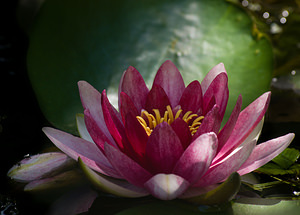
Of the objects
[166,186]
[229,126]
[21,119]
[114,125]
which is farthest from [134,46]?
[166,186]

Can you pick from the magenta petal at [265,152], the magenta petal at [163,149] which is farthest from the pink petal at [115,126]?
the magenta petal at [265,152]

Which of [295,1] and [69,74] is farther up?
[295,1]

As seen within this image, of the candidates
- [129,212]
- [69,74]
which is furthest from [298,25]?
[129,212]

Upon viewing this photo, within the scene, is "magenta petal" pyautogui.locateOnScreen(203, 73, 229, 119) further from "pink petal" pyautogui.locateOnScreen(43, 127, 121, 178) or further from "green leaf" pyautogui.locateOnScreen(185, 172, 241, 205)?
"pink petal" pyautogui.locateOnScreen(43, 127, 121, 178)

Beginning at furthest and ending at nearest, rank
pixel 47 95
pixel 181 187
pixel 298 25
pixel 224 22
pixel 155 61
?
1. pixel 298 25
2. pixel 224 22
3. pixel 155 61
4. pixel 47 95
5. pixel 181 187

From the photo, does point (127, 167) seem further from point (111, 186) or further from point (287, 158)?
point (287, 158)

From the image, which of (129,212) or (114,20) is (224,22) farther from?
(129,212)
